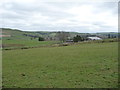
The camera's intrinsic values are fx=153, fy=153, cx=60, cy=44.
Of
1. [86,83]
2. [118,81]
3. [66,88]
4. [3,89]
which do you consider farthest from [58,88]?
[118,81]

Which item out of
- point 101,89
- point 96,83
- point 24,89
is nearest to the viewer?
point 101,89

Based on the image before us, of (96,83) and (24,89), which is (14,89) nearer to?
(24,89)

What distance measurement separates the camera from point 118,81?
8352 millimetres

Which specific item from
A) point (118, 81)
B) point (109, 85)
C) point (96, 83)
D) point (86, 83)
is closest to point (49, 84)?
point (86, 83)

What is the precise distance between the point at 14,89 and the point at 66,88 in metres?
2.61

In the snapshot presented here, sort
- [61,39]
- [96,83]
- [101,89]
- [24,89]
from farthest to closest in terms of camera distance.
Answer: [61,39], [96,83], [24,89], [101,89]

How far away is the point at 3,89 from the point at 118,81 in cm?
608

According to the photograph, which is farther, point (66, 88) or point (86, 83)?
point (86, 83)

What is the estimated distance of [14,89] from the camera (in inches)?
304

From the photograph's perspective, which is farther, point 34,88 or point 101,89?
point 34,88

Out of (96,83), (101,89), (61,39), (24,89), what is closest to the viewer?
(101,89)

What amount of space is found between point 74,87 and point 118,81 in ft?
8.42

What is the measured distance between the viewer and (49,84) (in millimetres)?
8336

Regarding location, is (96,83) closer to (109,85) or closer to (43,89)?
(109,85)
